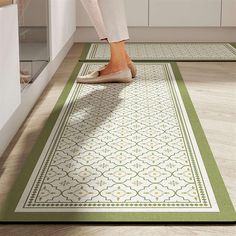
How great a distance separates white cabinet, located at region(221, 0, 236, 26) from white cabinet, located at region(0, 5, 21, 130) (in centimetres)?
314

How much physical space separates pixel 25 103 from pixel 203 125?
76 cm

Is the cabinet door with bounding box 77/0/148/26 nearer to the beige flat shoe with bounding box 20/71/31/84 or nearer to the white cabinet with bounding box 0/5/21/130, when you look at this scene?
the beige flat shoe with bounding box 20/71/31/84

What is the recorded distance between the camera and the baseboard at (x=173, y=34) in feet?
15.9

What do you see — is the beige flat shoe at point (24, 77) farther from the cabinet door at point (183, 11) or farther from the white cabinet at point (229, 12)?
the white cabinet at point (229, 12)

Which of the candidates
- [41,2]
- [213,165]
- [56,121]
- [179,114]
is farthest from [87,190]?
[41,2]

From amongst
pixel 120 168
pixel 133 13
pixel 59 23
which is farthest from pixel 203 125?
pixel 133 13

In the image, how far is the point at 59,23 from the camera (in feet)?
11.3

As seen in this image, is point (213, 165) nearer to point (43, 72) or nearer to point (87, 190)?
point (87, 190)

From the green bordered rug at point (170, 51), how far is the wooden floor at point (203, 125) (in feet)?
0.51

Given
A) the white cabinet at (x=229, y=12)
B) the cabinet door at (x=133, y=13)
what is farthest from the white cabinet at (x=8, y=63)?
the white cabinet at (x=229, y=12)

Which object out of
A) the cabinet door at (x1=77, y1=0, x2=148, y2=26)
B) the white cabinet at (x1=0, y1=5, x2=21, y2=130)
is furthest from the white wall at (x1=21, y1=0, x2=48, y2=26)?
the cabinet door at (x1=77, y1=0, x2=148, y2=26)

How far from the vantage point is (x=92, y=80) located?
3064mm

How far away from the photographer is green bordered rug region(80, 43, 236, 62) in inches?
155

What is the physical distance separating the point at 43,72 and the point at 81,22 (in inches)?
78.6
